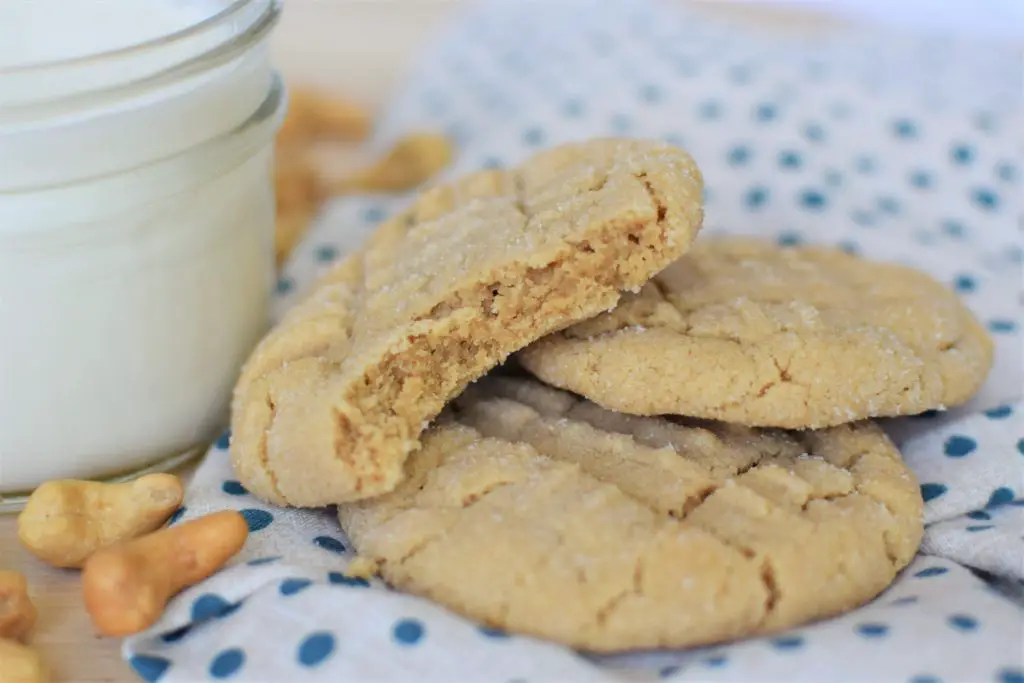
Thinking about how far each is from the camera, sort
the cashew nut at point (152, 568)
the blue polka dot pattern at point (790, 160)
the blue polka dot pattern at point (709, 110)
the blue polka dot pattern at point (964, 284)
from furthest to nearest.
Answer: the blue polka dot pattern at point (709, 110)
the blue polka dot pattern at point (790, 160)
the blue polka dot pattern at point (964, 284)
the cashew nut at point (152, 568)

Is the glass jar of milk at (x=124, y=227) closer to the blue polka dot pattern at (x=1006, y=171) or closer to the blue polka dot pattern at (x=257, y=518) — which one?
the blue polka dot pattern at (x=257, y=518)

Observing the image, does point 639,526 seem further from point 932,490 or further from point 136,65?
point 136,65

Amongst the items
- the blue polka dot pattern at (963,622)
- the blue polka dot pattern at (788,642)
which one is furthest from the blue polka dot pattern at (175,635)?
the blue polka dot pattern at (963,622)

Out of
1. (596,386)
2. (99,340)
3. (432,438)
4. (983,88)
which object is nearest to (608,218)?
(596,386)

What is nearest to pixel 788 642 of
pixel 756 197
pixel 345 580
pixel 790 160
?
pixel 345 580

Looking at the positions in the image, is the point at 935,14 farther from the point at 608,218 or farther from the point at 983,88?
the point at 608,218
